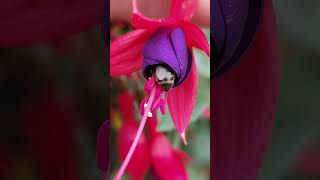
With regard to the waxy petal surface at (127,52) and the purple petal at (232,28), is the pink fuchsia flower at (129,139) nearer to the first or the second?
the waxy petal surface at (127,52)

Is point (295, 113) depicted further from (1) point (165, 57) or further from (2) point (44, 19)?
(2) point (44, 19)

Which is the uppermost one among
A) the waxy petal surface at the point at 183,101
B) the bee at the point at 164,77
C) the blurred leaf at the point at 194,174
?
the bee at the point at 164,77

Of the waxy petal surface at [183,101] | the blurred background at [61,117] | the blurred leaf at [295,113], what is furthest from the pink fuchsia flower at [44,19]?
the blurred leaf at [295,113]

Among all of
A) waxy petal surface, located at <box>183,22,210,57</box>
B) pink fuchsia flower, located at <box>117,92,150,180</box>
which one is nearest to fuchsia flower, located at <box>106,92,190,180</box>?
pink fuchsia flower, located at <box>117,92,150,180</box>

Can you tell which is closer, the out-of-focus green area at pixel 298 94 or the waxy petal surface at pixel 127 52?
the out-of-focus green area at pixel 298 94

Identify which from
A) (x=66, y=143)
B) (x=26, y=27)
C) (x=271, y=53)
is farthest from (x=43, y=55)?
(x=271, y=53)
